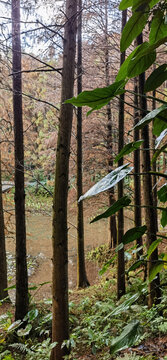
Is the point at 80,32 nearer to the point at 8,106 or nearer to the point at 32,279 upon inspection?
the point at 8,106

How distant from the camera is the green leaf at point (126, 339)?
2.11 ft

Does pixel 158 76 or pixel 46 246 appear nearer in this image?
pixel 158 76

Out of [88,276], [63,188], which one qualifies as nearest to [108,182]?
[63,188]

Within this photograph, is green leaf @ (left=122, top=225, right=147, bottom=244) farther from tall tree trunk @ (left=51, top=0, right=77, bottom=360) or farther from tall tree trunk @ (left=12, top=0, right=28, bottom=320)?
tall tree trunk @ (left=12, top=0, right=28, bottom=320)

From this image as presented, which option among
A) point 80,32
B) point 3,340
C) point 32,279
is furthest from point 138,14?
point 32,279

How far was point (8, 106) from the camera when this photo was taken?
24.4 feet

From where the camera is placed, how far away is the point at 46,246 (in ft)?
39.0

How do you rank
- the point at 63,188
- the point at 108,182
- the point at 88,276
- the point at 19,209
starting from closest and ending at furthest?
the point at 108,182, the point at 63,188, the point at 19,209, the point at 88,276

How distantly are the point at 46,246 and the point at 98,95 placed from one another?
11768 millimetres

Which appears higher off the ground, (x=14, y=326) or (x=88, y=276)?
(x=14, y=326)

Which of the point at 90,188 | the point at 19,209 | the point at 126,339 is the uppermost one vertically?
the point at 90,188

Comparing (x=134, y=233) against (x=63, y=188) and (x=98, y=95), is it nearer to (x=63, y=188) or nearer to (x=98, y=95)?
(x=98, y=95)

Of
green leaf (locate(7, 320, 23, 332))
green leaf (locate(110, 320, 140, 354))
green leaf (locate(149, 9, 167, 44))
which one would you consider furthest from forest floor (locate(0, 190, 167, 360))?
green leaf (locate(149, 9, 167, 44))

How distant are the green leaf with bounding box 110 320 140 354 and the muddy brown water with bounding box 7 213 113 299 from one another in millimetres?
6002
